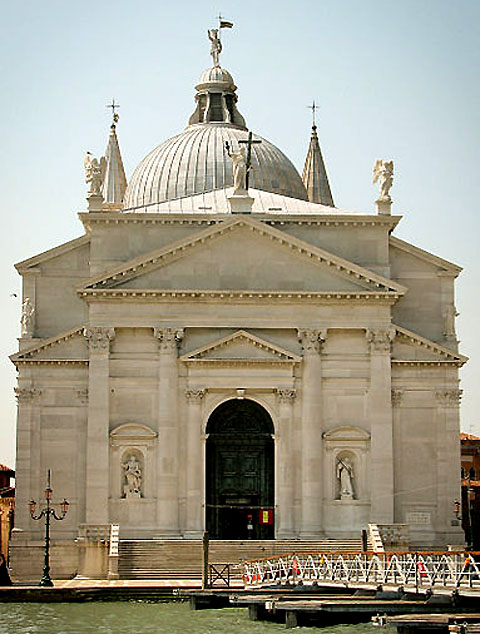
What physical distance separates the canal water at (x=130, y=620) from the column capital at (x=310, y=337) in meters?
13.8

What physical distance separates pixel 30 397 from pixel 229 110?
84.4ft

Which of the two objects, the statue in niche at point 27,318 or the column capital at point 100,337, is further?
A: the statue in niche at point 27,318

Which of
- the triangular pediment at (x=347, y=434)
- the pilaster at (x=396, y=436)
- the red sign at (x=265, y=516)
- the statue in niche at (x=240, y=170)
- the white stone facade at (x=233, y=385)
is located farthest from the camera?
the statue in niche at (x=240, y=170)

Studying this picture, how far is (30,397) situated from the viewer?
199 feet

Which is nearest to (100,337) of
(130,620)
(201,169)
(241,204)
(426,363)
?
(241,204)

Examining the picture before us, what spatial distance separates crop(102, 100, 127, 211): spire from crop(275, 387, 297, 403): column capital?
23935 mm

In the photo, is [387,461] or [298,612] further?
[387,461]

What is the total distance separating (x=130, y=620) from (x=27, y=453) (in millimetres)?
16606

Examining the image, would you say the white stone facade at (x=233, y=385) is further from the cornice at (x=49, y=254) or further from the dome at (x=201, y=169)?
the dome at (x=201, y=169)

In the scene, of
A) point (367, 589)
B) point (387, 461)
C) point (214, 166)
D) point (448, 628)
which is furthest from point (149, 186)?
point (448, 628)

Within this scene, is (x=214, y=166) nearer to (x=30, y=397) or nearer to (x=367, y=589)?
(x=30, y=397)

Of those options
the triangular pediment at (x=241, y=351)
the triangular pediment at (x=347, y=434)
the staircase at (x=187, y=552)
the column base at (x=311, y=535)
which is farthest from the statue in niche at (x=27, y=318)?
the column base at (x=311, y=535)

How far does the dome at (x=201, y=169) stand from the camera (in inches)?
2977

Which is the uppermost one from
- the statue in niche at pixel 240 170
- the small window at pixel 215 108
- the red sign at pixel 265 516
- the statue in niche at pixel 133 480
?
the small window at pixel 215 108
